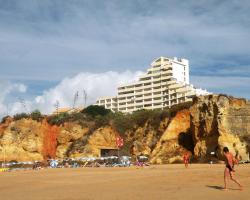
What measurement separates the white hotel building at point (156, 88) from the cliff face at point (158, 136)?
5344 cm

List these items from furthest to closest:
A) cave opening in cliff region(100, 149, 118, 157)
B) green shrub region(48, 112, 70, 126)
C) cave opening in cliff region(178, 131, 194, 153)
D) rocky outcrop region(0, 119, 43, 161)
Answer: green shrub region(48, 112, 70, 126) → rocky outcrop region(0, 119, 43, 161) → cave opening in cliff region(100, 149, 118, 157) → cave opening in cliff region(178, 131, 194, 153)

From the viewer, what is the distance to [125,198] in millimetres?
11828

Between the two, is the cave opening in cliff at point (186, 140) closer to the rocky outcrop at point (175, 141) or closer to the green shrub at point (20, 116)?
the rocky outcrop at point (175, 141)

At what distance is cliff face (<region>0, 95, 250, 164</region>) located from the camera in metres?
40.3

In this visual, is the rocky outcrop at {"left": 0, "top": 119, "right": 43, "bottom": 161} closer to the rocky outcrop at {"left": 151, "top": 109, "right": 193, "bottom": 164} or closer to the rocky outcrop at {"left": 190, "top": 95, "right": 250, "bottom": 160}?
the rocky outcrop at {"left": 151, "top": 109, "right": 193, "bottom": 164}

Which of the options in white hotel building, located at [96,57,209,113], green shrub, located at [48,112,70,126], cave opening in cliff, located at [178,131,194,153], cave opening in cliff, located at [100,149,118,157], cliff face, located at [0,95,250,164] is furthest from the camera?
white hotel building, located at [96,57,209,113]

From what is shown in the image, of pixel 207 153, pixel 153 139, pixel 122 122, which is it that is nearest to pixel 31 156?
pixel 122 122

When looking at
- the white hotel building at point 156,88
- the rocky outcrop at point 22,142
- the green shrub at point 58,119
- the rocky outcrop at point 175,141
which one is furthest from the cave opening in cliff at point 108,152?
the white hotel building at point 156,88

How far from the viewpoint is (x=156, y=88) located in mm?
118438

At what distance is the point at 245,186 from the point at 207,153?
27069 millimetres

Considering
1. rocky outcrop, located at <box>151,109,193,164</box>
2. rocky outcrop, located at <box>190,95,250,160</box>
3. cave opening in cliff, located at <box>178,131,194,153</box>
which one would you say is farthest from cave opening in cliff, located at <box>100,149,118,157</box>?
rocky outcrop, located at <box>190,95,250,160</box>

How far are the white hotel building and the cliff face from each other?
2104 inches

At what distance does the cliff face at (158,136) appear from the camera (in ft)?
132

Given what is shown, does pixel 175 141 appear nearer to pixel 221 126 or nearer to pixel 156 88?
pixel 221 126
